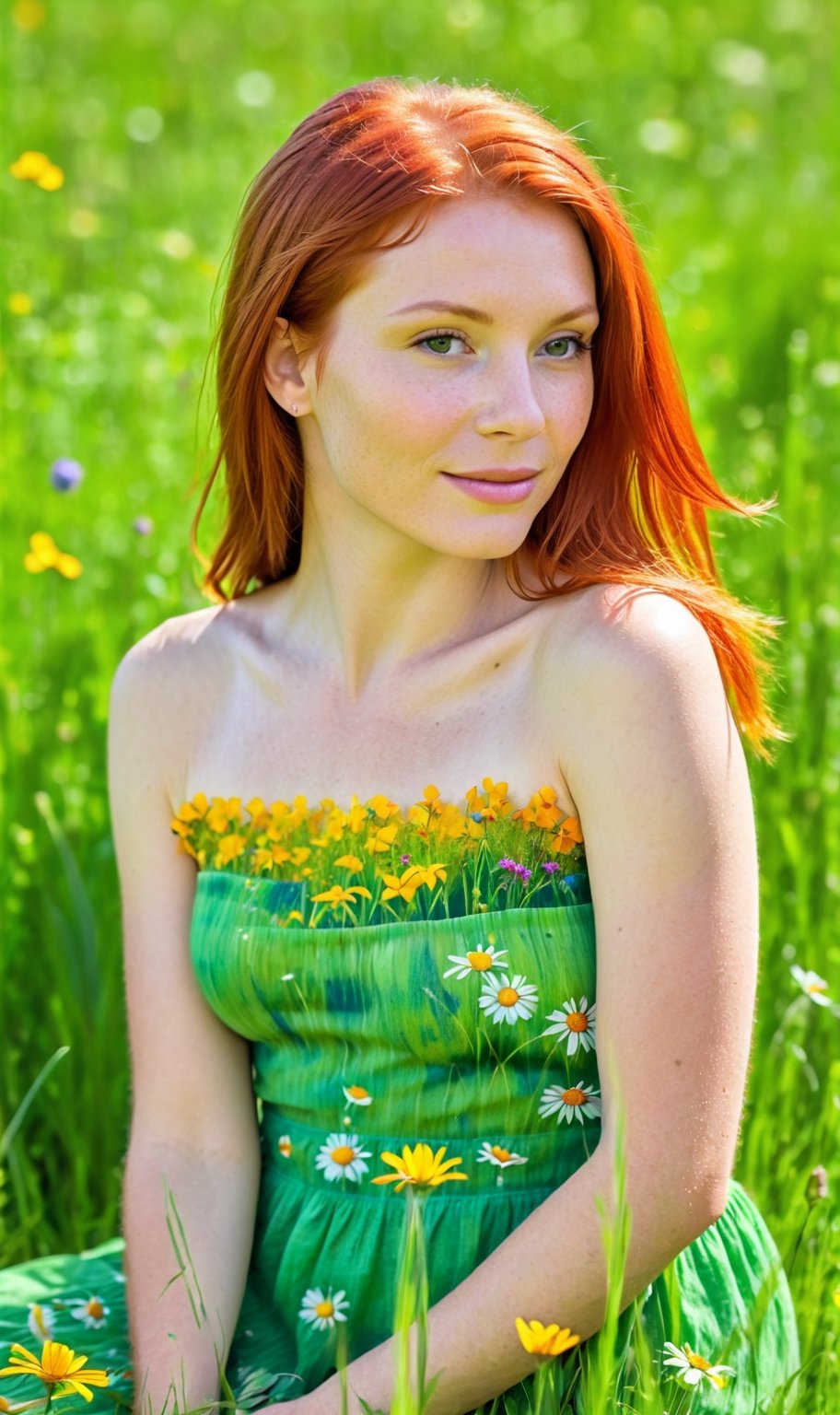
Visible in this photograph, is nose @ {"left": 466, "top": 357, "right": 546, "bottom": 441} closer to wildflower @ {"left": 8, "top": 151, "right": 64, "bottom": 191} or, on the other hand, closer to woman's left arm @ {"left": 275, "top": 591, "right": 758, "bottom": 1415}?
woman's left arm @ {"left": 275, "top": 591, "right": 758, "bottom": 1415}

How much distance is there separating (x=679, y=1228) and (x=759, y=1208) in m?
0.64

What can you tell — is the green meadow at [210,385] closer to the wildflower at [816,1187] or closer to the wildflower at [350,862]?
the wildflower at [816,1187]

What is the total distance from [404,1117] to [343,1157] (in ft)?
0.31

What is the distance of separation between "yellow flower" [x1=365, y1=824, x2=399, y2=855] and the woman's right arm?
0.29 metres

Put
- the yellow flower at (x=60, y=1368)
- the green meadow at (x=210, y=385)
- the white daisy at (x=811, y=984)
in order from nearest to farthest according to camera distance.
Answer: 1. the yellow flower at (x=60, y=1368)
2. the white daisy at (x=811, y=984)
3. the green meadow at (x=210, y=385)

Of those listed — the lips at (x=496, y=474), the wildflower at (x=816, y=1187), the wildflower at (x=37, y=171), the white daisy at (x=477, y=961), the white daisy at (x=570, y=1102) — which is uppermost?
the wildflower at (x=37, y=171)

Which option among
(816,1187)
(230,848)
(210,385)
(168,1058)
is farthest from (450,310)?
(210,385)

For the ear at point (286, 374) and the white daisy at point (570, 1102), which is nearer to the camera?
the white daisy at point (570, 1102)

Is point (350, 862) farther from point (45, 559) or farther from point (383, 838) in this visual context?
point (45, 559)

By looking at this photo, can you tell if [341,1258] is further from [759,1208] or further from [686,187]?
[686,187]

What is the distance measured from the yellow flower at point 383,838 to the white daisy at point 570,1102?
28cm

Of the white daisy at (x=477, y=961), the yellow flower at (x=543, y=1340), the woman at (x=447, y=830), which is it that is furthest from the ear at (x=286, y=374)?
the yellow flower at (x=543, y=1340)

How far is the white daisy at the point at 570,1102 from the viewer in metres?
1.60

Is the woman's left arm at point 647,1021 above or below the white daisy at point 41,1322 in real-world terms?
above
